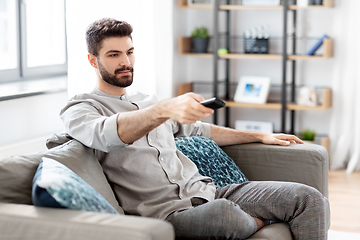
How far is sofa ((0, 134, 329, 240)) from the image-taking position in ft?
3.99

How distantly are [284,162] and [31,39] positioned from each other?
1870mm

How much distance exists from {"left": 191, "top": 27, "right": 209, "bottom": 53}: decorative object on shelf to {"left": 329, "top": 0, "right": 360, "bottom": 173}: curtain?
1.07 metres

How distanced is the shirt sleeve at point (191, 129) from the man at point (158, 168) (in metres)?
0.13

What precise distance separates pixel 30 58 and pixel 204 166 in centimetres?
166

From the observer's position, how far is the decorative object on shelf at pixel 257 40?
4.13 m

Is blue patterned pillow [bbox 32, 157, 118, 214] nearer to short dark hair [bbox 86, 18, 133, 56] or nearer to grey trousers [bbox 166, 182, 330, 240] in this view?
grey trousers [bbox 166, 182, 330, 240]

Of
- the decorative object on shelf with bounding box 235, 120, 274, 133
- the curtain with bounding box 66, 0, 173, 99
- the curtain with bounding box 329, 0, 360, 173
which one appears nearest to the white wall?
the curtain with bounding box 66, 0, 173, 99

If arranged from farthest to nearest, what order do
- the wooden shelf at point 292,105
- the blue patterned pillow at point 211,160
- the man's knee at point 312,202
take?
1. the wooden shelf at point 292,105
2. the blue patterned pillow at point 211,160
3. the man's knee at point 312,202

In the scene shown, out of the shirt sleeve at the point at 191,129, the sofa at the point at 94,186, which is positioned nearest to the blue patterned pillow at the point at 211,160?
the shirt sleeve at the point at 191,129

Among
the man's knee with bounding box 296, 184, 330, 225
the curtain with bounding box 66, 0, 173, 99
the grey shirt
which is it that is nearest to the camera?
the grey shirt

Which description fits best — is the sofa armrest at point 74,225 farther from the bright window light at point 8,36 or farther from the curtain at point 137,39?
the bright window light at point 8,36

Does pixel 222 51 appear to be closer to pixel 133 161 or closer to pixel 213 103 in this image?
pixel 133 161

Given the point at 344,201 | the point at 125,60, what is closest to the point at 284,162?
the point at 125,60

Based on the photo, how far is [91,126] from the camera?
1699 mm
